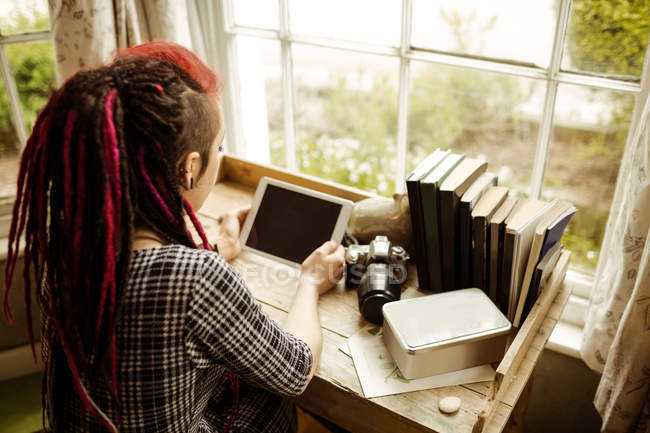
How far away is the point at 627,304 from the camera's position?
105cm

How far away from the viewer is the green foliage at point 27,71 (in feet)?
5.03

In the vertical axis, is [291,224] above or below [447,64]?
below

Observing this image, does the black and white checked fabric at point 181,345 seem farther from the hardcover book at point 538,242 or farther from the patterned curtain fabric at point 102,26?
the patterned curtain fabric at point 102,26

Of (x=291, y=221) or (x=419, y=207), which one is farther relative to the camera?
(x=291, y=221)

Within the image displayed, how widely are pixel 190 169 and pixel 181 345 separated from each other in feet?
0.87

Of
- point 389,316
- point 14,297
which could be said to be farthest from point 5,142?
point 389,316

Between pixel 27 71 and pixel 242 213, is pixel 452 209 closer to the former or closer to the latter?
pixel 242 213

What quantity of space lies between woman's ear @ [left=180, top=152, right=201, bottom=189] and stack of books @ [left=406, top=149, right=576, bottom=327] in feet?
1.37

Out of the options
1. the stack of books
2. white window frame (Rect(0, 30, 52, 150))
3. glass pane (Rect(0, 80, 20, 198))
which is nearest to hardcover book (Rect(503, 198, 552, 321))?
the stack of books

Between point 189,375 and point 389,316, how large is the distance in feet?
1.19

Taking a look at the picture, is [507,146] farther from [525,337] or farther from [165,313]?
[165,313]

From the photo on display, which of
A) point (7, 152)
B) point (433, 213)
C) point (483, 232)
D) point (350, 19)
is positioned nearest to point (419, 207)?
point (433, 213)

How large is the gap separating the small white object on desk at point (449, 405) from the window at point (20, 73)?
1454 millimetres

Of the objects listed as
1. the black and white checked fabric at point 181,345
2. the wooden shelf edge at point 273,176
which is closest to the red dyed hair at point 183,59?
the black and white checked fabric at point 181,345
